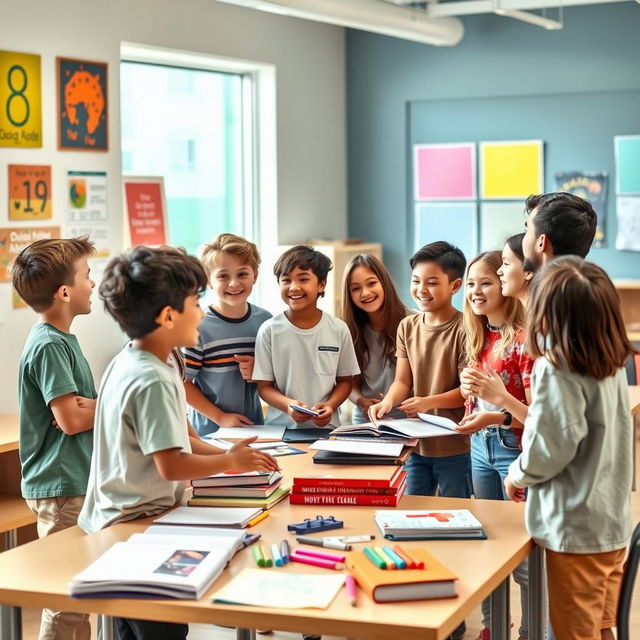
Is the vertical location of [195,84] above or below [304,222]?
above

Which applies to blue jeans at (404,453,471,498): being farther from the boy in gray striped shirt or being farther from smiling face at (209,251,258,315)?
smiling face at (209,251,258,315)

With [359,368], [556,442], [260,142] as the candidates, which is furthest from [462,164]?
[556,442]

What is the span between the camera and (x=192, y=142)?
6.31 metres

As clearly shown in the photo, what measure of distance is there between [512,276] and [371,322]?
2.51 ft

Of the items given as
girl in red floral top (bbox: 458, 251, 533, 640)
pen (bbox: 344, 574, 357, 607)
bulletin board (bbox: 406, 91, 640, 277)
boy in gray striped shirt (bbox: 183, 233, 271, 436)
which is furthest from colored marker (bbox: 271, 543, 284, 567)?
bulletin board (bbox: 406, 91, 640, 277)

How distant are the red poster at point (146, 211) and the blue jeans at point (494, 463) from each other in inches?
116

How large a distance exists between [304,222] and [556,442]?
17.2 ft

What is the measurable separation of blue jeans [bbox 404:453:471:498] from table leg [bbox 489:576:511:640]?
1011 mm

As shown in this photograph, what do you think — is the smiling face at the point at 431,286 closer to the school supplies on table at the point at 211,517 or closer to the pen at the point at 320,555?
the school supplies on table at the point at 211,517

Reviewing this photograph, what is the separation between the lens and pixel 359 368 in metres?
3.43

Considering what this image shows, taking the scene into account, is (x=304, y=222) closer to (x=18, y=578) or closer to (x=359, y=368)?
(x=359, y=368)

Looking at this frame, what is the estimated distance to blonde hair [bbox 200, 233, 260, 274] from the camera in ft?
11.0

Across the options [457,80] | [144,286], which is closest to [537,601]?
[144,286]

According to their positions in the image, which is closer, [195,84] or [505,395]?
[505,395]
